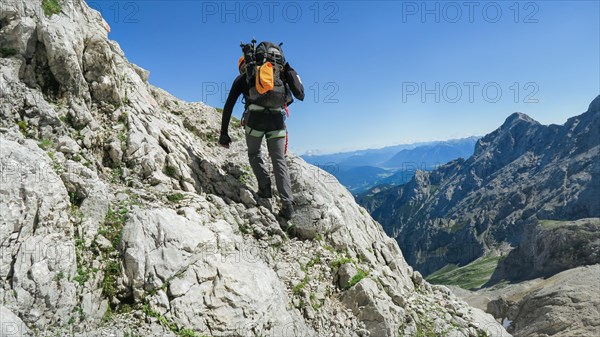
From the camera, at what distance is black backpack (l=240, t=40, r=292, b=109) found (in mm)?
13703

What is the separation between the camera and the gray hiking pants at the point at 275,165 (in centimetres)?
1422

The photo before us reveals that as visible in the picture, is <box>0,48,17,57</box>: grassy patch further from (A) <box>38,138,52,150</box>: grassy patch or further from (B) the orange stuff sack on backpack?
(B) the orange stuff sack on backpack

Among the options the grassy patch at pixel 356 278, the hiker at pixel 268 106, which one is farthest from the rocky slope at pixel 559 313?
the hiker at pixel 268 106

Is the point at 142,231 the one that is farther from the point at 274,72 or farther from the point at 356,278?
the point at 274,72

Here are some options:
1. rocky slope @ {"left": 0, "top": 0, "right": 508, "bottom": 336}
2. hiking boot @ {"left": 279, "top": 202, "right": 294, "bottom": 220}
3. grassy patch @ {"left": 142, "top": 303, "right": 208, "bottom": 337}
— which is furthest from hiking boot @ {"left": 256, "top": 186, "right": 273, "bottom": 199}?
grassy patch @ {"left": 142, "top": 303, "right": 208, "bottom": 337}

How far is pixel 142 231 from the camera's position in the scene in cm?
955

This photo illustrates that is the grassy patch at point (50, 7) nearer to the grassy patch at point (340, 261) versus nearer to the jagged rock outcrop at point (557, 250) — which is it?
the grassy patch at point (340, 261)

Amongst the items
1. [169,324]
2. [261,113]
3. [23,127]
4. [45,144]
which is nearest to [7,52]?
[23,127]

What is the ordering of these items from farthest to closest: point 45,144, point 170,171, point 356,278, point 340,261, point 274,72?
point 274,72, point 340,261, point 170,171, point 356,278, point 45,144

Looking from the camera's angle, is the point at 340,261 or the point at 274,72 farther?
the point at 274,72

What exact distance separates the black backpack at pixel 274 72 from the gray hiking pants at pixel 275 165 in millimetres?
1400

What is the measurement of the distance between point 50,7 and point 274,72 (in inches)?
312

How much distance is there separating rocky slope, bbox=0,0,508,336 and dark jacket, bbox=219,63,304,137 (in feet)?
8.30

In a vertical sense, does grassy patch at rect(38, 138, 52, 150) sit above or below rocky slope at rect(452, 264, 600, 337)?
above
